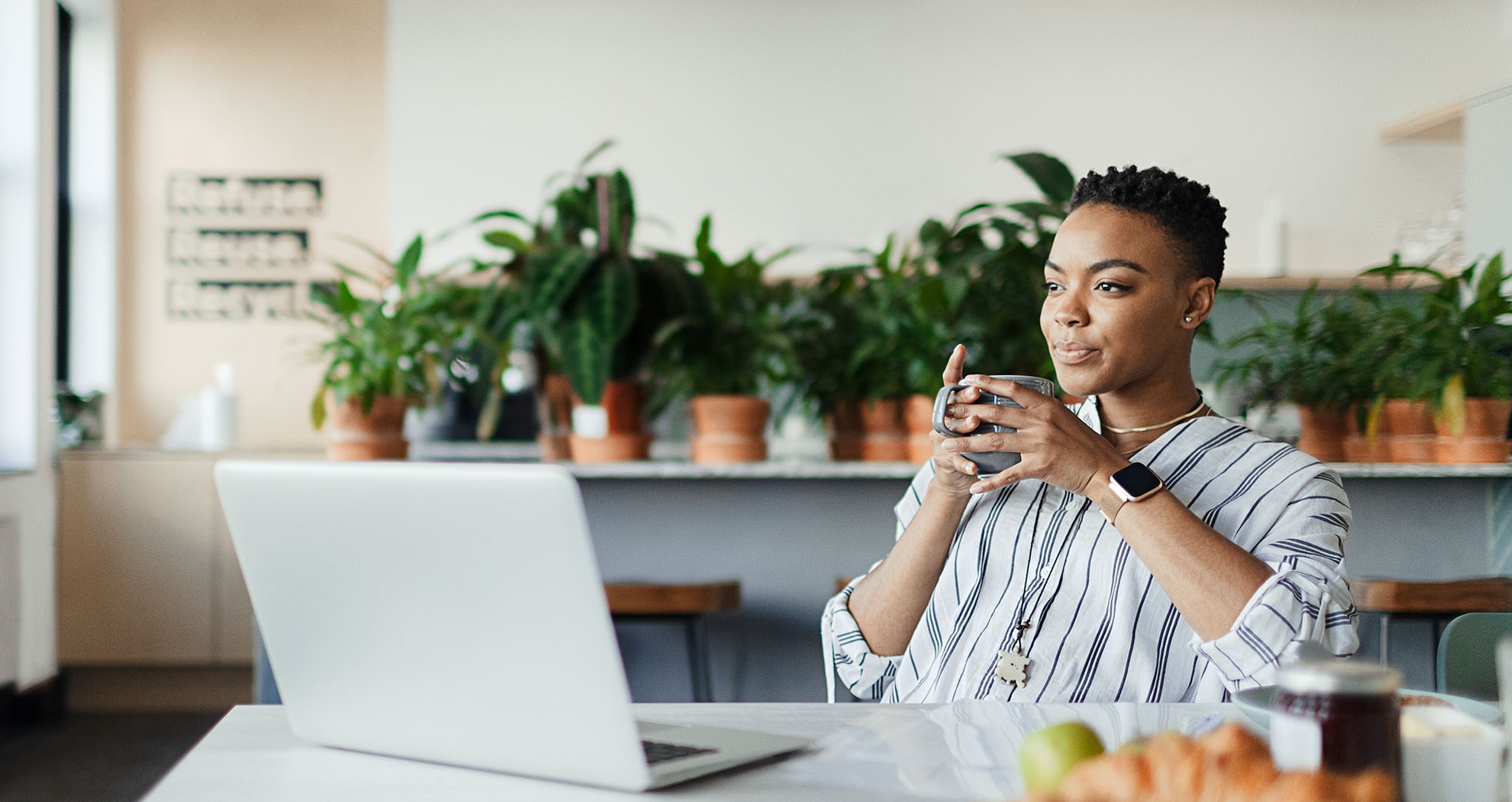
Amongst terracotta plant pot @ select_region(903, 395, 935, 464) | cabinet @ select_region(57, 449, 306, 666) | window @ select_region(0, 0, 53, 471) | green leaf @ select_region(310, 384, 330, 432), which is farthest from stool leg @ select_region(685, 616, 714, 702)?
window @ select_region(0, 0, 53, 471)

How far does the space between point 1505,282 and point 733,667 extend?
1869mm

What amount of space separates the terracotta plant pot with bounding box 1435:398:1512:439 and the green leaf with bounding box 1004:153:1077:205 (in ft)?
3.09

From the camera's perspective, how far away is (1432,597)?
241 centimetres

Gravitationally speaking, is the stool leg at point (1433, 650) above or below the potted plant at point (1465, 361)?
below

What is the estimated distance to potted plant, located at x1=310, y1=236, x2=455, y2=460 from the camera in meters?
2.72

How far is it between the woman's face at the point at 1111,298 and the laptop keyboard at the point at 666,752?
64 cm

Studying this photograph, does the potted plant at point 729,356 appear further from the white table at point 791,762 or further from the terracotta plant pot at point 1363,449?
the white table at point 791,762

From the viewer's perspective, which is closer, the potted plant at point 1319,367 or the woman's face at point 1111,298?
the woman's face at point 1111,298

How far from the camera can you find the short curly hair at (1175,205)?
1.31m

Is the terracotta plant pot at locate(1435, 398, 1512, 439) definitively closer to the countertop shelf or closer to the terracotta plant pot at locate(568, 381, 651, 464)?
the countertop shelf

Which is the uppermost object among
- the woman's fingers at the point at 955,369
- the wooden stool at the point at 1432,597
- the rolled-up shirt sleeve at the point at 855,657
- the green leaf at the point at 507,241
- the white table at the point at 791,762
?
the green leaf at the point at 507,241

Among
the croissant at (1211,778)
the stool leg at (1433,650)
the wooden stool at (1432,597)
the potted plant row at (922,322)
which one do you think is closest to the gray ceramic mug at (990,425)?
the croissant at (1211,778)

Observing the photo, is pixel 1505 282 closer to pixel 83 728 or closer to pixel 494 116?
pixel 494 116

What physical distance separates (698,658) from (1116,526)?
5.36ft
